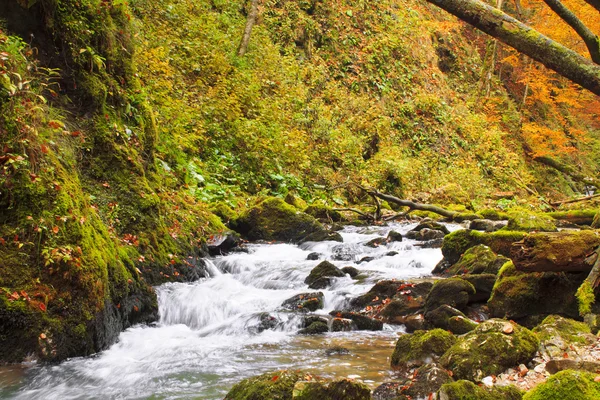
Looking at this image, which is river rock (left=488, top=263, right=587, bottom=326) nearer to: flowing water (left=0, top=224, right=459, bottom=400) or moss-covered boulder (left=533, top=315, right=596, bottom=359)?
moss-covered boulder (left=533, top=315, right=596, bottom=359)

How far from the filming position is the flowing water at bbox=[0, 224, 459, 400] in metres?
4.29

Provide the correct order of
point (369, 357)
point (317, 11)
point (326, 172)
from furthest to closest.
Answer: point (317, 11), point (326, 172), point (369, 357)

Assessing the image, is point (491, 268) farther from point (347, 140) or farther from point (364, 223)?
point (347, 140)

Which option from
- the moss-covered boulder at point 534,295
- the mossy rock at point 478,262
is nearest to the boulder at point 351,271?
the mossy rock at point 478,262

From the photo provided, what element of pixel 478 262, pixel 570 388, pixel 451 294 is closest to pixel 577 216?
pixel 478 262

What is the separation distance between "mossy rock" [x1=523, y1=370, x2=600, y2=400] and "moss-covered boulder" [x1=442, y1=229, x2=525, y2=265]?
5601mm

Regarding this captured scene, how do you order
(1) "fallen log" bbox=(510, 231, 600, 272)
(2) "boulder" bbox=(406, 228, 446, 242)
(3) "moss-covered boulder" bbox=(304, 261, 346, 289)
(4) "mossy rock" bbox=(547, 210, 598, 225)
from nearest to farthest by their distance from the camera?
(1) "fallen log" bbox=(510, 231, 600, 272) → (3) "moss-covered boulder" bbox=(304, 261, 346, 289) → (2) "boulder" bbox=(406, 228, 446, 242) → (4) "mossy rock" bbox=(547, 210, 598, 225)

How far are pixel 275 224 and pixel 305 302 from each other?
15.7ft

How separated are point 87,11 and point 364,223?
9282mm

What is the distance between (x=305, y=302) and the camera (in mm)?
6945

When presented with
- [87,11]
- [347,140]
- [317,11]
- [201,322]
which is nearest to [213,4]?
[317,11]

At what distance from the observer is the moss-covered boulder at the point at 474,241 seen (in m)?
8.01

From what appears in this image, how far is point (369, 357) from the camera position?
509 centimetres

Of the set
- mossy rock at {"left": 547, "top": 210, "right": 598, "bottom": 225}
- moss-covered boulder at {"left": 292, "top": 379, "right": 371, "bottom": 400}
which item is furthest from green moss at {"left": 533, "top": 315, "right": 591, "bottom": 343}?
mossy rock at {"left": 547, "top": 210, "right": 598, "bottom": 225}
